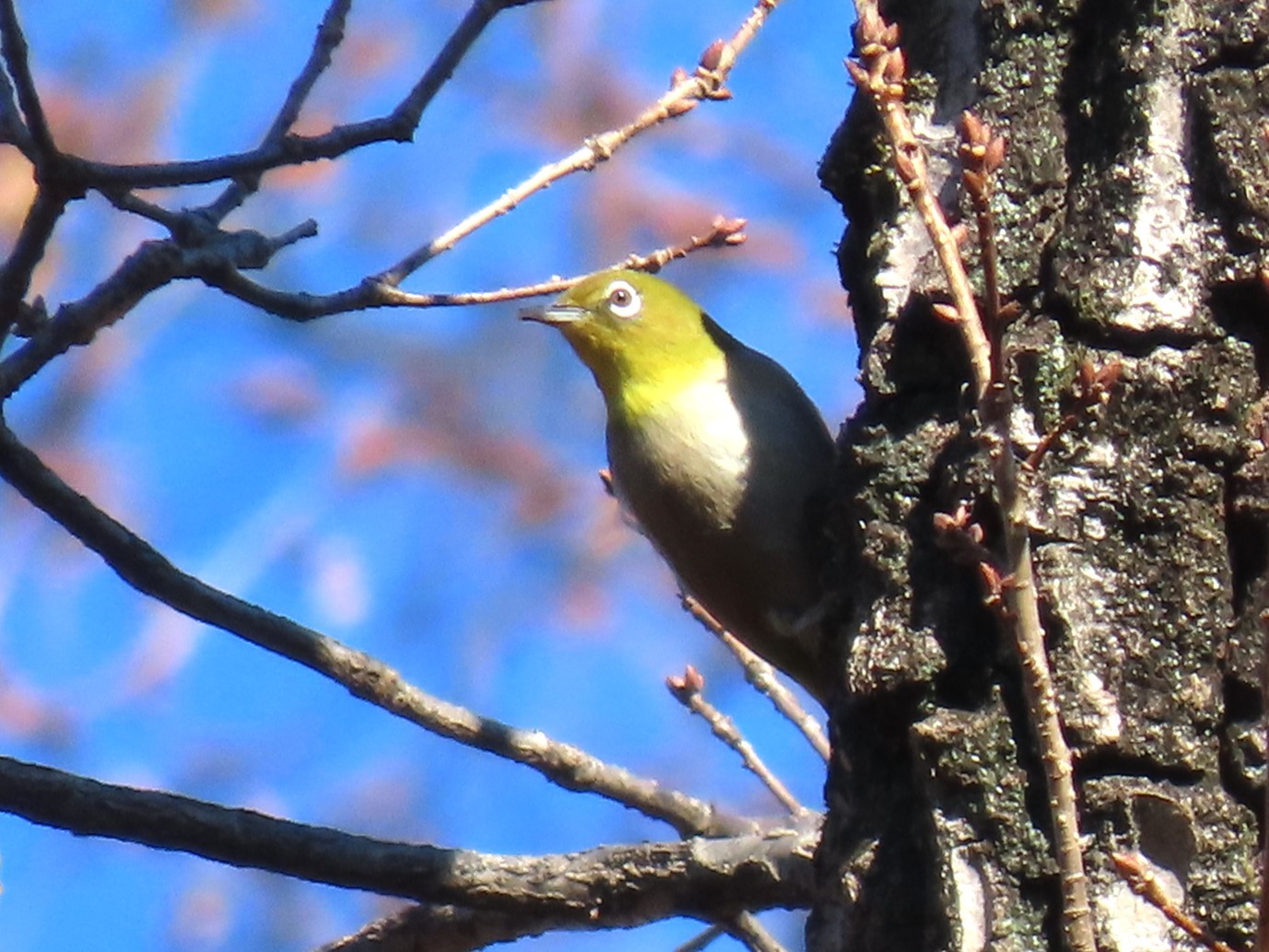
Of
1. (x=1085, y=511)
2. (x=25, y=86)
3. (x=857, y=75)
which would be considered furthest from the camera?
(x=1085, y=511)

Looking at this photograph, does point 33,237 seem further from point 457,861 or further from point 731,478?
point 731,478

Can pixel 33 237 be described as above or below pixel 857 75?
above

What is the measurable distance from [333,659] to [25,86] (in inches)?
45.1

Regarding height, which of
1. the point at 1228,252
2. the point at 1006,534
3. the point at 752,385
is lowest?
the point at 1006,534

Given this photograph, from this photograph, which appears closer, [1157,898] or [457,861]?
[1157,898]

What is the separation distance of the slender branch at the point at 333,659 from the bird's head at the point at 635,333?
1.09 meters

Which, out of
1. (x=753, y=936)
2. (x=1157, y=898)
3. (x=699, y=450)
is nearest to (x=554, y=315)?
(x=699, y=450)

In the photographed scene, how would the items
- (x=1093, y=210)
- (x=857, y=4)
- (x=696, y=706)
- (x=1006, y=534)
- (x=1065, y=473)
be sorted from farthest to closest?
1. (x=696, y=706)
2. (x=1093, y=210)
3. (x=1065, y=473)
4. (x=857, y=4)
5. (x=1006, y=534)

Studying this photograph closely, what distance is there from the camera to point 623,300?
450 cm

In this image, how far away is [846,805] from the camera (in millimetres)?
2447

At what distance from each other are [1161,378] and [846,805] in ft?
2.32

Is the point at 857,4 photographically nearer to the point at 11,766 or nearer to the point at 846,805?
the point at 846,805

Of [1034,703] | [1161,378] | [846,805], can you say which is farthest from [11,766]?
[1161,378]

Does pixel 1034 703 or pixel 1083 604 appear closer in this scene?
pixel 1034 703
